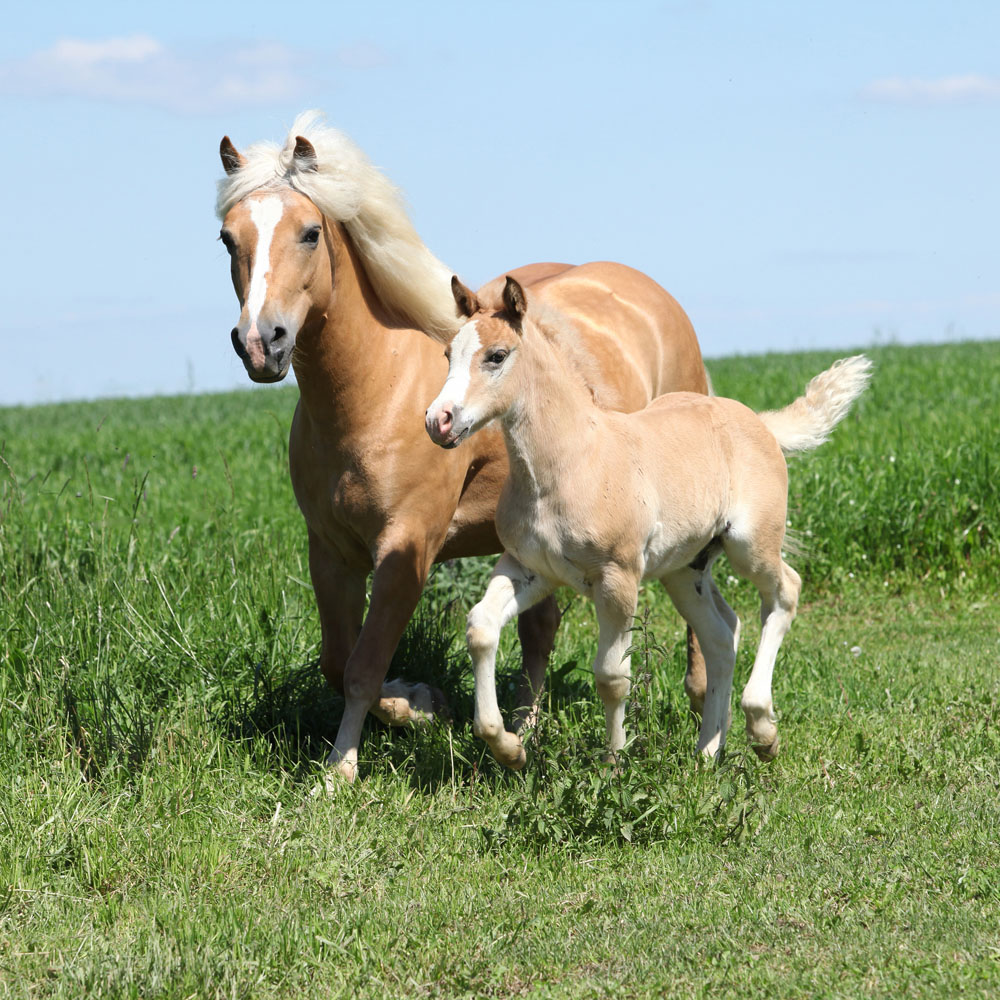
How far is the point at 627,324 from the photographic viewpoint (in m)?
6.22

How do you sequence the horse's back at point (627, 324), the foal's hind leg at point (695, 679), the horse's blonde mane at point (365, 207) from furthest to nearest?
1. the horse's back at point (627, 324)
2. the foal's hind leg at point (695, 679)
3. the horse's blonde mane at point (365, 207)

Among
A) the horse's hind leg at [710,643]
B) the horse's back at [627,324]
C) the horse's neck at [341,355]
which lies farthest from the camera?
the horse's back at [627,324]

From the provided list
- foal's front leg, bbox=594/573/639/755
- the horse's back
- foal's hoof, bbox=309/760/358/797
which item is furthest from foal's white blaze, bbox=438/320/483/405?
foal's hoof, bbox=309/760/358/797

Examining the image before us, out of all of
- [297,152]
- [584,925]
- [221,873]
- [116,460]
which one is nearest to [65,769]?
[221,873]

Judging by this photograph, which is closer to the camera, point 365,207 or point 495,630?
point 495,630

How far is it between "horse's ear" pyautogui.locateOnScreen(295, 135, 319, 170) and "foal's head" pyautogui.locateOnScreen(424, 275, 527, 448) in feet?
3.57

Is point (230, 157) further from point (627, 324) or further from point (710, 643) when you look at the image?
point (710, 643)

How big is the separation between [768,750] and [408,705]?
1554mm

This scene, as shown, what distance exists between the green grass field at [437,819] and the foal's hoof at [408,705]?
91 mm

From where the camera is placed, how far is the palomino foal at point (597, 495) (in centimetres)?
405

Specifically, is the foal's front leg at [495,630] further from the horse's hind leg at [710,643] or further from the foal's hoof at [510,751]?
the horse's hind leg at [710,643]

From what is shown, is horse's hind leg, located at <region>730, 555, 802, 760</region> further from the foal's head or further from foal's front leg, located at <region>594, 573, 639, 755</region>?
the foal's head

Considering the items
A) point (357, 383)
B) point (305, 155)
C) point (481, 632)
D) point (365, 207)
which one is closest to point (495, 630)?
point (481, 632)

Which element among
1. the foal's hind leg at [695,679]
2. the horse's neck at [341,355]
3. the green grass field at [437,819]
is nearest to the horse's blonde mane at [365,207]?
the horse's neck at [341,355]
